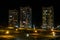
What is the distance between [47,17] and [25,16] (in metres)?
2.68

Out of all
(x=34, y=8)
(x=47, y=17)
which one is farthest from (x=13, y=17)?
(x=47, y=17)

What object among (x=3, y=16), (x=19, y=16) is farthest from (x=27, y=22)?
(x=3, y=16)

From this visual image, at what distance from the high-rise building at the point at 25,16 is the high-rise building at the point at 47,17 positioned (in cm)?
174

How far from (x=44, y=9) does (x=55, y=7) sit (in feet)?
4.09

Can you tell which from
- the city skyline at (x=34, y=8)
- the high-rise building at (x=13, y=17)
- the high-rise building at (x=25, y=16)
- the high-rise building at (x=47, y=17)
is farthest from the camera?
the high-rise building at (x=13, y=17)

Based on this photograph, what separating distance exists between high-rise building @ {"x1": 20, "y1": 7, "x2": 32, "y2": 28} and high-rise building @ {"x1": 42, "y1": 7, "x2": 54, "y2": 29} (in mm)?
1738

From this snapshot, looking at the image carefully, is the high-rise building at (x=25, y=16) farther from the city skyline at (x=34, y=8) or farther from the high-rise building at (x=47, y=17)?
the high-rise building at (x=47, y=17)

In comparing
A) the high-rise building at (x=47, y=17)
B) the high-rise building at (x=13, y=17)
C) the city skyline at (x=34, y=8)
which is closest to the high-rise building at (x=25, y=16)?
the city skyline at (x=34, y=8)

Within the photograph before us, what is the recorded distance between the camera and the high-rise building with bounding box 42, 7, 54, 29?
77.3ft

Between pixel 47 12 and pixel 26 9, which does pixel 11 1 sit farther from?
pixel 47 12

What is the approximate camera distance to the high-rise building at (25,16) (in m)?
24.8

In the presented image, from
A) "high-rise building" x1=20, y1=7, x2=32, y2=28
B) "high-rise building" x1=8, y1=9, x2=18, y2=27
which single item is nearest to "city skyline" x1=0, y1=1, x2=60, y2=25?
"high-rise building" x1=20, y1=7, x2=32, y2=28

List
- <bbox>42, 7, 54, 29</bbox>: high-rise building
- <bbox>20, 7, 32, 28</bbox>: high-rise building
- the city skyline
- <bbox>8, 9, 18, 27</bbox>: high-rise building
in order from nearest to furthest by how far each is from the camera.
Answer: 1. <bbox>42, 7, 54, 29</bbox>: high-rise building
2. the city skyline
3. <bbox>20, 7, 32, 28</bbox>: high-rise building
4. <bbox>8, 9, 18, 27</bbox>: high-rise building

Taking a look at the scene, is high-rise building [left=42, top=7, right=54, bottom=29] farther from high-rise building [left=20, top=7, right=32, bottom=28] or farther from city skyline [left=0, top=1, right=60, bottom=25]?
high-rise building [left=20, top=7, right=32, bottom=28]
